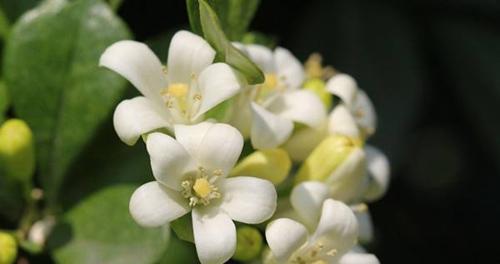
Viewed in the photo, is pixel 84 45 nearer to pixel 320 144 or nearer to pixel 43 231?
pixel 43 231

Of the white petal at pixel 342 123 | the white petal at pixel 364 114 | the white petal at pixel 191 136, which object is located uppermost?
the white petal at pixel 191 136

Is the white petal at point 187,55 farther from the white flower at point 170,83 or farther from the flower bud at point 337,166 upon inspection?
the flower bud at point 337,166

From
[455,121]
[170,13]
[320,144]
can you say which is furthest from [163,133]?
[455,121]

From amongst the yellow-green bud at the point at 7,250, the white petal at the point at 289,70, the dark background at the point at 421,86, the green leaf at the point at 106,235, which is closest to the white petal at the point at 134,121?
the green leaf at the point at 106,235

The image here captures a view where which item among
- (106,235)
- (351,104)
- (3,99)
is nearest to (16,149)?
(3,99)

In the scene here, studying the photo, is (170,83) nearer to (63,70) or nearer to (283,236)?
(63,70)

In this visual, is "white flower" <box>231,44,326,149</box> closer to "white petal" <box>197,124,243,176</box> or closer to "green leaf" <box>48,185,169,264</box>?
"white petal" <box>197,124,243,176</box>

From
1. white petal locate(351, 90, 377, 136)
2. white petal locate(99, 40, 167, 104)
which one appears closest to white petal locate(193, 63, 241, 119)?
white petal locate(99, 40, 167, 104)
